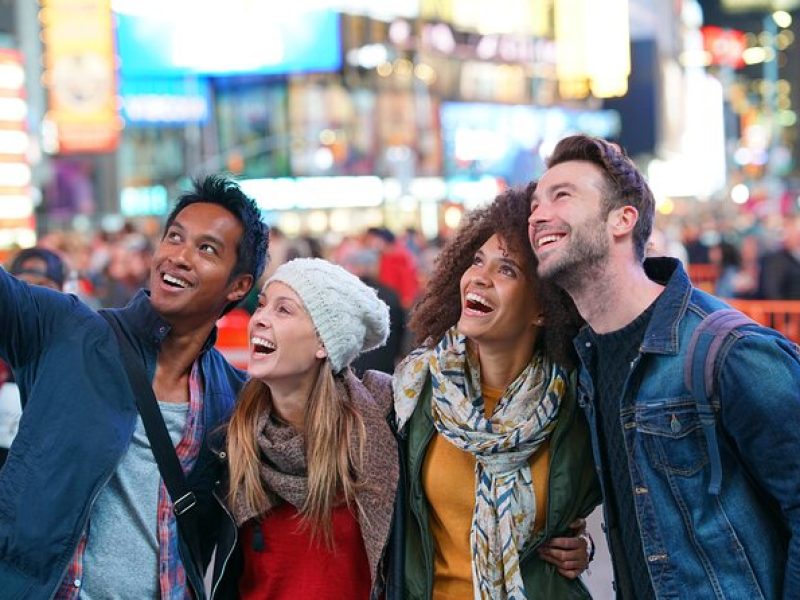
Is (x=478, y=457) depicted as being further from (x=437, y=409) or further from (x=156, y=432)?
(x=156, y=432)

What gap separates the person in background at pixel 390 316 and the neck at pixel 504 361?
14.4ft

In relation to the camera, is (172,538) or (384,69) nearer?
(172,538)

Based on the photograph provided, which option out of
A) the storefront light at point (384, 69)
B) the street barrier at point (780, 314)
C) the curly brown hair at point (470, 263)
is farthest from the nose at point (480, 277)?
the storefront light at point (384, 69)

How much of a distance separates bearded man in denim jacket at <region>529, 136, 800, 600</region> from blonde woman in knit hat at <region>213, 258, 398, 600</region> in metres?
0.83

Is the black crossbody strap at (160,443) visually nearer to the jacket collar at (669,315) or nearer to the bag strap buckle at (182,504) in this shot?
the bag strap buckle at (182,504)

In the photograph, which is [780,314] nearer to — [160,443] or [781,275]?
[781,275]

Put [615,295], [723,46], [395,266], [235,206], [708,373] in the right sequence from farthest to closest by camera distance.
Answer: [723,46] < [395,266] < [235,206] < [615,295] < [708,373]

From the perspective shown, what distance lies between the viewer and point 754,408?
3396 mm

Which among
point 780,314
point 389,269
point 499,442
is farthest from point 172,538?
point 389,269

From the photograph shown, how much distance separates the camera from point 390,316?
9.11 metres

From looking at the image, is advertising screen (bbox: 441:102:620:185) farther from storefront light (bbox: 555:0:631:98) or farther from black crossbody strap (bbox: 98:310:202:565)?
black crossbody strap (bbox: 98:310:202:565)

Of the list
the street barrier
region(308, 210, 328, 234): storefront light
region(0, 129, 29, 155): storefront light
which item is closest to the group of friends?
the street barrier

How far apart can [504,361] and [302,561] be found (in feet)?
3.44

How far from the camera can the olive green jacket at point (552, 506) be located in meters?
4.11
